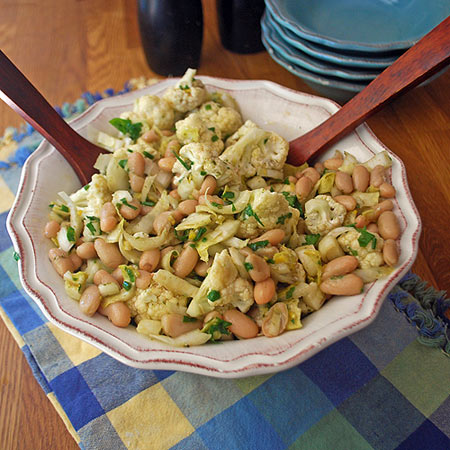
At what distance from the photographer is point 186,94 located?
136 cm

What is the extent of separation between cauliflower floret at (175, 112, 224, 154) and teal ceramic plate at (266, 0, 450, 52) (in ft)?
2.06

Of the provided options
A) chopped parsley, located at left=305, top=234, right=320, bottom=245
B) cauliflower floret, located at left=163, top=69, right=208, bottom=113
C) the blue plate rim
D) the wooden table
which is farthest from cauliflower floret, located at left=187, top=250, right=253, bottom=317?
the blue plate rim

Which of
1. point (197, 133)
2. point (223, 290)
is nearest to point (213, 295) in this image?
point (223, 290)

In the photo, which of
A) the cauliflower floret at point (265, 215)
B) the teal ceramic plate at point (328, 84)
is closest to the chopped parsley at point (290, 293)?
the cauliflower floret at point (265, 215)

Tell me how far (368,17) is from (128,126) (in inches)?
44.2

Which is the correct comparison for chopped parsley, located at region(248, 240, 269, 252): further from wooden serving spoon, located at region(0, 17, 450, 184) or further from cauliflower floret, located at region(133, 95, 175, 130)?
cauliflower floret, located at region(133, 95, 175, 130)

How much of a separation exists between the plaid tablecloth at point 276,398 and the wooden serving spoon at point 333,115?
47 cm

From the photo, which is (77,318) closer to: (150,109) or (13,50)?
(150,109)

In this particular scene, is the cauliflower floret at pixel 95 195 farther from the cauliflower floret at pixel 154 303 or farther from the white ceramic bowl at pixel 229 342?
the cauliflower floret at pixel 154 303

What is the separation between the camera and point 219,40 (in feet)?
6.89

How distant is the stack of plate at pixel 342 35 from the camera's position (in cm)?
148

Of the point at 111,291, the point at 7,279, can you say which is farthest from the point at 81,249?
the point at 7,279

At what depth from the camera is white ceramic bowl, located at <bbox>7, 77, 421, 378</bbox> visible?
34.7 inches

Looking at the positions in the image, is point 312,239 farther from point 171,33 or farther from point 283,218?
point 171,33
